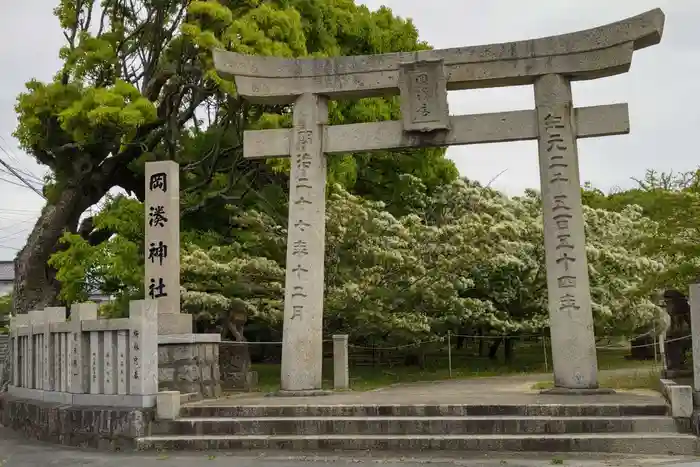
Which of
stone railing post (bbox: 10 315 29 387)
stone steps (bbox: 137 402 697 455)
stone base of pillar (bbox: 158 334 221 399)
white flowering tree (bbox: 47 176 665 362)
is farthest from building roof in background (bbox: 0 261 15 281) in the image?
stone steps (bbox: 137 402 697 455)

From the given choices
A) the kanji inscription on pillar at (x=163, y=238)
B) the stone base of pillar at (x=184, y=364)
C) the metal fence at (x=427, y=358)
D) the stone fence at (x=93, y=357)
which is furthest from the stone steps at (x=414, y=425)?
the metal fence at (x=427, y=358)

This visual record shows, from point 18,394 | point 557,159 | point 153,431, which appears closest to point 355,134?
point 557,159

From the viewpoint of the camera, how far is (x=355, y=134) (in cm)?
1260

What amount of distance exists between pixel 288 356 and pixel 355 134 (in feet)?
12.2

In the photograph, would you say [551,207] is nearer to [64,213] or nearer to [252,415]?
[252,415]

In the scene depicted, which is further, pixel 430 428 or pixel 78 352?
pixel 78 352

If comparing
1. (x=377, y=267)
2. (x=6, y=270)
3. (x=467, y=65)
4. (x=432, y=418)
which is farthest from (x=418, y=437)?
(x=6, y=270)

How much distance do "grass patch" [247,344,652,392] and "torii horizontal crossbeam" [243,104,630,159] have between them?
5.05 m

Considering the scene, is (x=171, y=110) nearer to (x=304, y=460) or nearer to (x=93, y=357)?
(x=93, y=357)

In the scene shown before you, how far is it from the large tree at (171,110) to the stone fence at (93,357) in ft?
18.2

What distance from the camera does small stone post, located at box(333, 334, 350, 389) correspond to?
45.5ft

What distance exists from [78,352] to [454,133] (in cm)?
653

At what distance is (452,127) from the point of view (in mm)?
12227

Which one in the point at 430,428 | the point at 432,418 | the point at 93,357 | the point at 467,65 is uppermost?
the point at 467,65
